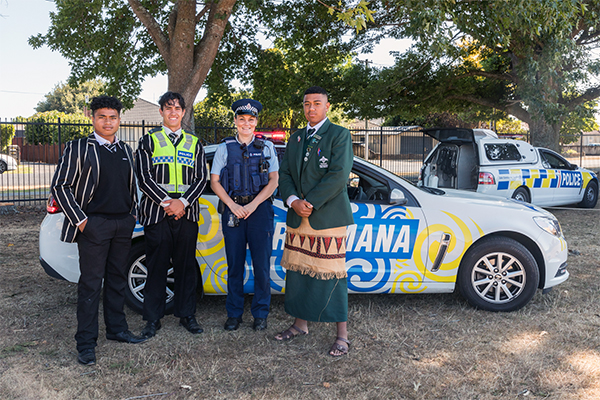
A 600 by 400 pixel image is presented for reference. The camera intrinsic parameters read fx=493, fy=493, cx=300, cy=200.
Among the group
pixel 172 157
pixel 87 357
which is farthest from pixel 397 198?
pixel 87 357

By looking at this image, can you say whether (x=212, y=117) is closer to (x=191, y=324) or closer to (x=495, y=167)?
(x=495, y=167)

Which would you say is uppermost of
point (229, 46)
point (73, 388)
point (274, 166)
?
→ point (229, 46)

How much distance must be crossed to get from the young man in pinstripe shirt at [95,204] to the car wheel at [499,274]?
9.70 ft

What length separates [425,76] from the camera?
16344 mm

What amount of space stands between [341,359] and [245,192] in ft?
4.86

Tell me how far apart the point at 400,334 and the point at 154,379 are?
1.98 m

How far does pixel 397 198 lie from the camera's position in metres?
4.32

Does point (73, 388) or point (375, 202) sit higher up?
point (375, 202)

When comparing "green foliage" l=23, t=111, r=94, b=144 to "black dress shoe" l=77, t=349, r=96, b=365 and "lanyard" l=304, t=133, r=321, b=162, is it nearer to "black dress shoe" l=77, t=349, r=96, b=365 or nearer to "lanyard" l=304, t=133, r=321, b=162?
"black dress shoe" l=77, t=349, r=96, b=365

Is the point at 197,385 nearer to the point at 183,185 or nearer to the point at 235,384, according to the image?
the point at 235,384

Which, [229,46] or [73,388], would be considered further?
[229,46]

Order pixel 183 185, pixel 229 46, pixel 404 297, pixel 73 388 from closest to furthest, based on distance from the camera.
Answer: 1. pixel 73 388
2. pixel 183 185
3. pixel 404 297
4. pixel 229 46

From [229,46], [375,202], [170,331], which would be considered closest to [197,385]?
[170,331]

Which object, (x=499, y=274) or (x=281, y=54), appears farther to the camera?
(x=281, y=54)
